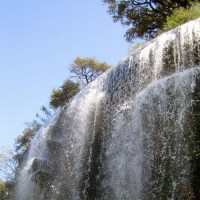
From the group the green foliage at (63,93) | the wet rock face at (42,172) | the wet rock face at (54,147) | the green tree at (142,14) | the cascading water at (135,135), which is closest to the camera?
the cascading water at (135,135)

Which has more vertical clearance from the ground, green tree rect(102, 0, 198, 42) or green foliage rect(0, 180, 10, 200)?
green tree rect(102, 0, 198, 42)

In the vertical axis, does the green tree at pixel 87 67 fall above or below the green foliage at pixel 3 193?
above

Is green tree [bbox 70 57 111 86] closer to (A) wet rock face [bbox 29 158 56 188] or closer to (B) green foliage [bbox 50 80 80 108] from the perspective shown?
(B) green foliage [bbox 50 80 80 108]

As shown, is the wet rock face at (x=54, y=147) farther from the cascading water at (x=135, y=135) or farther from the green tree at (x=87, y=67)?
the green tree at (x=87, y=67)

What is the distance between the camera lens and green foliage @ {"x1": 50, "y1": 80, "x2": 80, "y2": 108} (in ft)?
69.8

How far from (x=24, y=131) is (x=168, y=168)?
1966 centimetres

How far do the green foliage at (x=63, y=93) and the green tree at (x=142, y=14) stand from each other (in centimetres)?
569

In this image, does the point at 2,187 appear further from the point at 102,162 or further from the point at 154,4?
the point at 154,4

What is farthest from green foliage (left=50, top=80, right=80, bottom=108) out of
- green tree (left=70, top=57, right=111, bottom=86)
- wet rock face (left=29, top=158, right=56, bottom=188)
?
wet rock face (left=29, top=158, right=56, bottom=188)

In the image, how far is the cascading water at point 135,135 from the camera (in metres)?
7.31

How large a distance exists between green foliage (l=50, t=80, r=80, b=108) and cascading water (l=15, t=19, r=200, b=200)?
29.2 feet

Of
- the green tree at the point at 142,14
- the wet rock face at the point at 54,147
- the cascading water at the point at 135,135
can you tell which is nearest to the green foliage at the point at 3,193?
the cascading water at the point at 135,135

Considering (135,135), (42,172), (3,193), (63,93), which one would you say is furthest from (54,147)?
(63,93)

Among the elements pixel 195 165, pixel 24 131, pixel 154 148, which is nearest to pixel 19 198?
pixel 154 148
